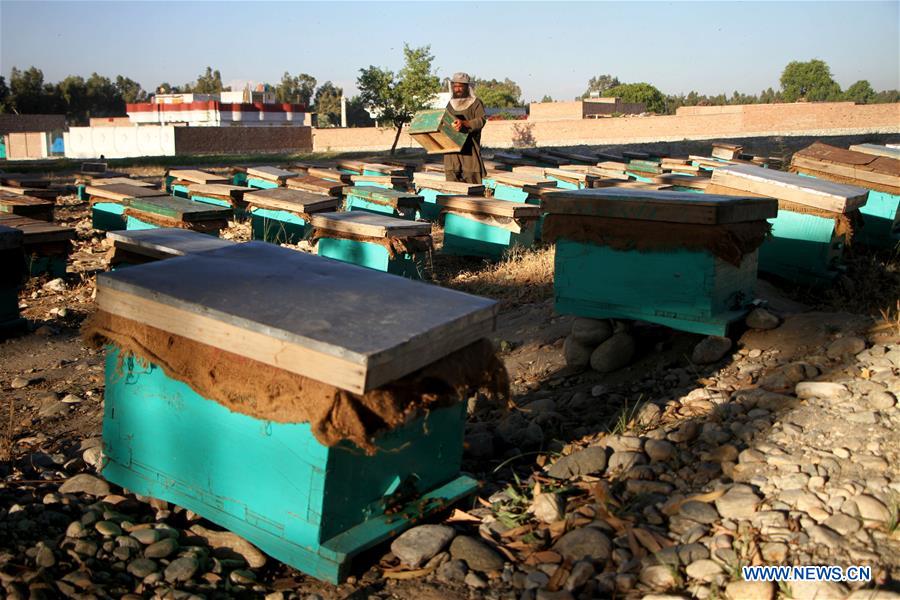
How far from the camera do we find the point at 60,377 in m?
4.93

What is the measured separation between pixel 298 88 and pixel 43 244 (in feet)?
285

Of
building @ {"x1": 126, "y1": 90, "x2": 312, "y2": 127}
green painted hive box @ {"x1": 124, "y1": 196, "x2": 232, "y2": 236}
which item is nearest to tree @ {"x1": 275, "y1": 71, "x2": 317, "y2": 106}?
building @ {"x1": 126, "y1": 90, "x2": 312, "y2": 127}

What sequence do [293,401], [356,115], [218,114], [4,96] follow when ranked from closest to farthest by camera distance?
[293,401] → [218,114] → [4,96] → [356,115]

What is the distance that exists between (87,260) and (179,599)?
7.18 metres

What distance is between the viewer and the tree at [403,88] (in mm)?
25953

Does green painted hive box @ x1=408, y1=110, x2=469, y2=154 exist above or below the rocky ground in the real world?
above

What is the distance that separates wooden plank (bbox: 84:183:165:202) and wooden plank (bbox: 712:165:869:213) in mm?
5418

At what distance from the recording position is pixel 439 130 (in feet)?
29.1

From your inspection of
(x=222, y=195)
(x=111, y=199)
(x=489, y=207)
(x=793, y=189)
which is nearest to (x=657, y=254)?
(x=793, y=189)

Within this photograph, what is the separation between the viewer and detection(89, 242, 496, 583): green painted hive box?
235 centimetres

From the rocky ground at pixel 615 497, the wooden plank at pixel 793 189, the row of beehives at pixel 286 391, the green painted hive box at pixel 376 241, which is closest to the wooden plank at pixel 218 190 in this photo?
the green painted hive box at pixel 376 241

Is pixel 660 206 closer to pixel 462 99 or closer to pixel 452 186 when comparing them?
pixel 452 186

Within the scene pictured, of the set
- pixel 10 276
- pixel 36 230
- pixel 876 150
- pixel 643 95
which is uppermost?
pixel 643 95

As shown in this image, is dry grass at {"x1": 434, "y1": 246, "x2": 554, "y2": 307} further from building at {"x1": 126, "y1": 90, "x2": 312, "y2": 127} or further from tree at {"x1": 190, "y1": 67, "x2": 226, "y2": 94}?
tree at {"x1": 190, "y1": 67, "x2": 226, "y2": 94}
